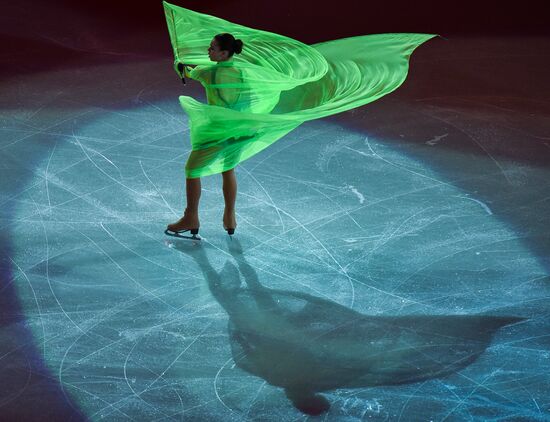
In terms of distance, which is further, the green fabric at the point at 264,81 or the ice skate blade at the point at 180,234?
the ice skate blade at the point at 180,234

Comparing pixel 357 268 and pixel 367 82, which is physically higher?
pixel 367 82

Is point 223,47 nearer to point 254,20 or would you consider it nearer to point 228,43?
point 228,43

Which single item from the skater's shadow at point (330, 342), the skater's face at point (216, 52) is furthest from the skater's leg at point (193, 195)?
the skater's face at point (216, 52)

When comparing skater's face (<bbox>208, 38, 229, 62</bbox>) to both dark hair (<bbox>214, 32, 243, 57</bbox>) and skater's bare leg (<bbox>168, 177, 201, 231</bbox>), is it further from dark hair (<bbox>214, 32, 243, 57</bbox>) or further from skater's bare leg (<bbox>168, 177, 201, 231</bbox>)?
skater's bare leg (<bbox>168, 177, 201, 231</bbox>)

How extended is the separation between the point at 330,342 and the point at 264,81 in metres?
1.84

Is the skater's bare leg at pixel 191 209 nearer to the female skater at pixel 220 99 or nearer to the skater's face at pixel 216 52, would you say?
the female skater at pixel 220 99

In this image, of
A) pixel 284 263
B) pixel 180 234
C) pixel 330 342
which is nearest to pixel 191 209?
pixel 180 234

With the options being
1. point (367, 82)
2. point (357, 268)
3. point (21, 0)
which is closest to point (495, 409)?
point (357, 268)

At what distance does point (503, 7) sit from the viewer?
37.2 ft

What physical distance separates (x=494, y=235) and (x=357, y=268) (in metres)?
1.12

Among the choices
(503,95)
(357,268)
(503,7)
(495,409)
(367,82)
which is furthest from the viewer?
(503,7)

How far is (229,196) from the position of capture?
6645 millimetres

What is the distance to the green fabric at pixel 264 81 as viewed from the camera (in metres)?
6.05

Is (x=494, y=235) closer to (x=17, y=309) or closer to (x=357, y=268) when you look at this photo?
(x=357, y=268)
